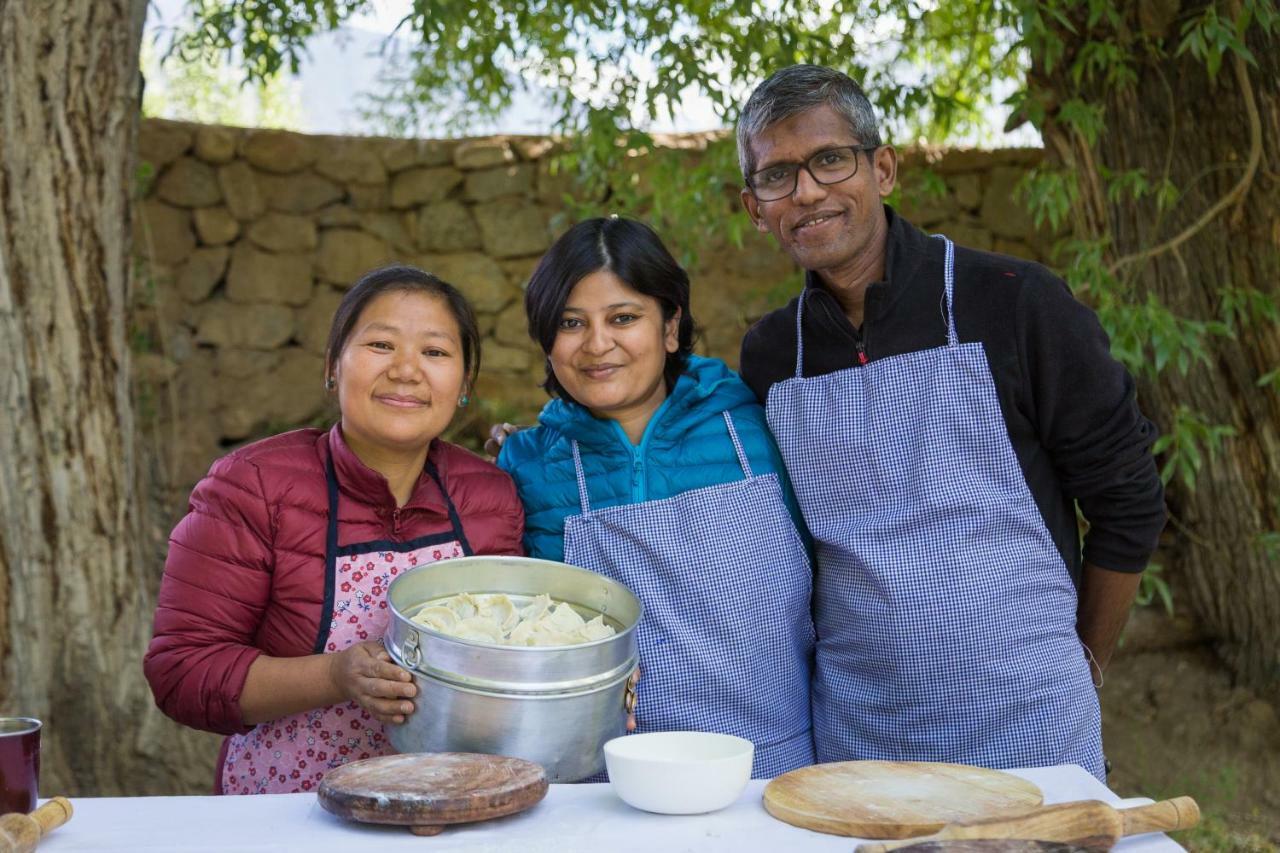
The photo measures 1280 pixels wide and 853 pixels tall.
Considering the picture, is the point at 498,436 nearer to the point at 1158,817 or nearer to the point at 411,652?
the point at 411,652

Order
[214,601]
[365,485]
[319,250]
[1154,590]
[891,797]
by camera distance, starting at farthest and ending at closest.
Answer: [319,250] → [1154,590] → [365,485] → [214,601] → [891,797]

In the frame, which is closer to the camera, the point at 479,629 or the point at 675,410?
the point at 479,629

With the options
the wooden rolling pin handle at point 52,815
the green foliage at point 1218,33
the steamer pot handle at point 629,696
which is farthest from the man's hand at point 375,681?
the green foliage at point 1218,33

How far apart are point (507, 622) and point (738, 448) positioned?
64 cm

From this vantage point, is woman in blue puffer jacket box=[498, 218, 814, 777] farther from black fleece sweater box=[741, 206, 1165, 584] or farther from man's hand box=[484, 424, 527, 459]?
black fleece sweater box=[741, 206, 1165, 584]

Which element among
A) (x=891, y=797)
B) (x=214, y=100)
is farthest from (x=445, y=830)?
(x=214, y=100)

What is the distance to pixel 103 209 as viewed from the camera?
3283 mm

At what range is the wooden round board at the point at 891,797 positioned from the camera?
151 centimetres

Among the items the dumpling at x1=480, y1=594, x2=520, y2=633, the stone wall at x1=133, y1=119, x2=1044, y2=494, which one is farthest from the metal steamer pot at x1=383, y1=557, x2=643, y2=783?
the stone wall at x1=133, y1=119, x2=1044, y2=494

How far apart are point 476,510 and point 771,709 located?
61cm

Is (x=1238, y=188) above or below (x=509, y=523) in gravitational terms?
above

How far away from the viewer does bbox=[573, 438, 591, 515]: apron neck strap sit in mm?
2215

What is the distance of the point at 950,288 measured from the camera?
87.4 inches

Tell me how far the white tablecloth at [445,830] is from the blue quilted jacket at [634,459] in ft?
2.21
